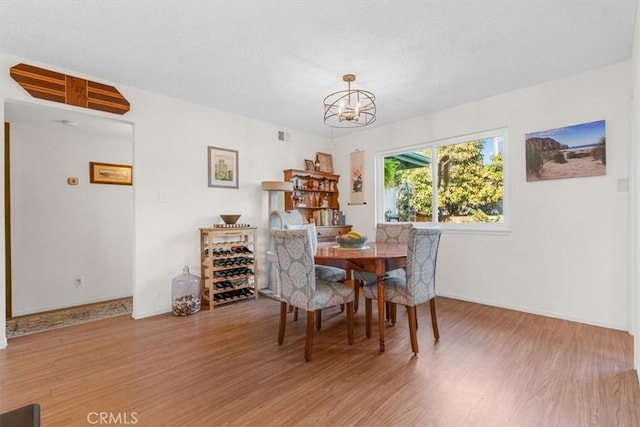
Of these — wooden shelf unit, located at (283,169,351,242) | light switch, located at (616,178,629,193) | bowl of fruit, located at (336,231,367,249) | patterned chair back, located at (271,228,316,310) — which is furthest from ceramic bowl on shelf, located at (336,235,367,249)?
light switch, located at (616,178,629,193)

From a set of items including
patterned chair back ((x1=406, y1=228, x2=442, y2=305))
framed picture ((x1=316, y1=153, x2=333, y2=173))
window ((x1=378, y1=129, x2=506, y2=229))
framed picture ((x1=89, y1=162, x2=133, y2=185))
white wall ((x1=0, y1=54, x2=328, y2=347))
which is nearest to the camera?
patterned chair back ((x1=406, y1=228, x2=442, y2=305))

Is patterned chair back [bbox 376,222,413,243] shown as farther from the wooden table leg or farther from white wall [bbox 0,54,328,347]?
white wall [bbox 0,54,328,347]

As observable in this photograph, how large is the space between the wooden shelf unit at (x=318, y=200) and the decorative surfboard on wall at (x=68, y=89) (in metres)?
2.24

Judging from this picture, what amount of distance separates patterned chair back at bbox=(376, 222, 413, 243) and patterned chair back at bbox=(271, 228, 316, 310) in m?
1.54

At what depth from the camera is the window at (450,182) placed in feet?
11.9

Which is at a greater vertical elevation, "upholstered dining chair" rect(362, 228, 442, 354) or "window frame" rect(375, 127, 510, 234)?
"window frame" rect(375, 127, 510, 234)

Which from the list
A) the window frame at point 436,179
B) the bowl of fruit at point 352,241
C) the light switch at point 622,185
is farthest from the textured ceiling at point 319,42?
the bowl of fruit at point 352,241

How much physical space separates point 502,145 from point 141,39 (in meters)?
3.73

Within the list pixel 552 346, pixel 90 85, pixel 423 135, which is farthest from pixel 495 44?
pixel 90 85

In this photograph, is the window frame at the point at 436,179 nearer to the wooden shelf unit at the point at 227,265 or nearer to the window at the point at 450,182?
the window at the point at 450,182

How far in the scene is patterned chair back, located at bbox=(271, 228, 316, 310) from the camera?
2219 mm

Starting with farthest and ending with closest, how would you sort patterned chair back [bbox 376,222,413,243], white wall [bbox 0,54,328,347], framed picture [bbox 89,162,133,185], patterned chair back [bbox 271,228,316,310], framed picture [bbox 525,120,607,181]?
framed picture [bbox 89,162,133,185]
patterned chair back [bbox 376,222,413,243]
white wall [bbox 0,54,328,347]
framed picture [bbox 525,120,607,181]
patterned chair back [bbox 271,228,316,310]

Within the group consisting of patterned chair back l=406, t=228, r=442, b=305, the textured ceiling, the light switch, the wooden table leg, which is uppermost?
the textured ceiling

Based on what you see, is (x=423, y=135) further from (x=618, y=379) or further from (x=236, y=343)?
(x=236, y=343)
